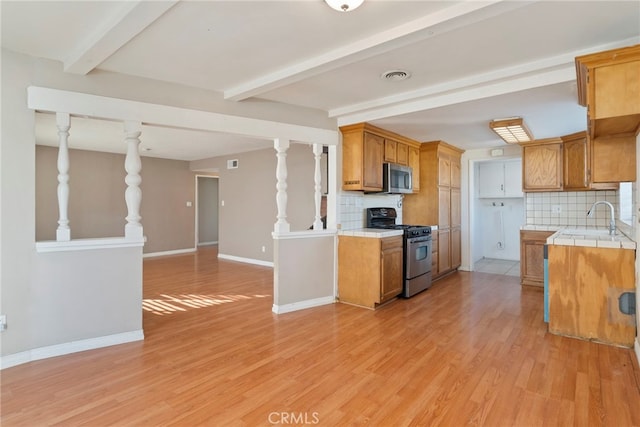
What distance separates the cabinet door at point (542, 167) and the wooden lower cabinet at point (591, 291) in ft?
7.69

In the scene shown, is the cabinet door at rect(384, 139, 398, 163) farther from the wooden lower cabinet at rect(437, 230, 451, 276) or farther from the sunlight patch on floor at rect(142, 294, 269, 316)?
the sunlight patch on floor at rect(142, 294, 269, 316)

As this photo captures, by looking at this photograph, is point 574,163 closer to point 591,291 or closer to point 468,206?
point 468,206

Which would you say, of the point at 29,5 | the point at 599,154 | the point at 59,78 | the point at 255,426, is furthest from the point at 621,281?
the point at 59,78

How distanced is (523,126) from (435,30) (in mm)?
2646

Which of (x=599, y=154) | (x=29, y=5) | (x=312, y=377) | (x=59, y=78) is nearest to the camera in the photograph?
(x=29, y=5)

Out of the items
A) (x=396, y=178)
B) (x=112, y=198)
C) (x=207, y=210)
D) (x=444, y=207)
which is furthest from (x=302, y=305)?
(x=207, y=210)

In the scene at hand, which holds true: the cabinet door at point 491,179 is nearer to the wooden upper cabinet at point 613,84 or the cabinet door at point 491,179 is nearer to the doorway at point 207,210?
the wooden upper cabinet at point 613,84

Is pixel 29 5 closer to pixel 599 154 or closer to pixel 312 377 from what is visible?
pixel 312 377

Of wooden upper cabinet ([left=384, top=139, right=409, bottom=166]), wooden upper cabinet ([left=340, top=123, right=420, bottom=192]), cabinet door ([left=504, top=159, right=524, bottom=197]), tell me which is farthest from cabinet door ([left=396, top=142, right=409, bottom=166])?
cabinet door ([left=504, top=159, right=524, bottom=197])

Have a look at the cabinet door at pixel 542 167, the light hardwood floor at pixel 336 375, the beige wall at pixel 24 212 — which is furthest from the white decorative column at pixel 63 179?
the cabinet door at pixel 542 167

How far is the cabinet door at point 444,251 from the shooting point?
543 centimetres

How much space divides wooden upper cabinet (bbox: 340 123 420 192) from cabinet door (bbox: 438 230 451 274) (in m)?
1.70

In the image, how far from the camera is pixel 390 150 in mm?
4762

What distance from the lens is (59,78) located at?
8.84ft
